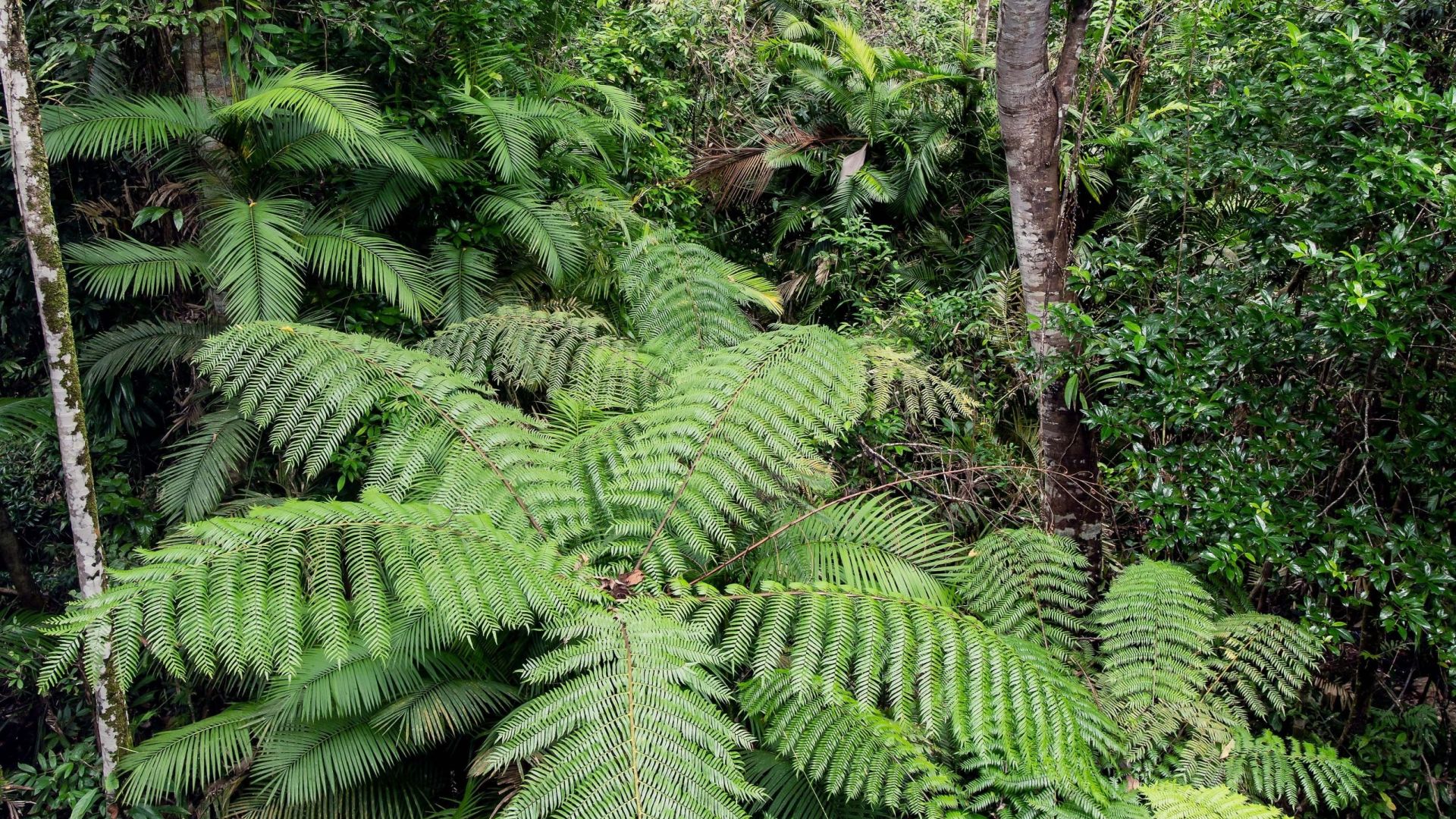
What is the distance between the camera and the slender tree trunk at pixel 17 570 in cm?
434

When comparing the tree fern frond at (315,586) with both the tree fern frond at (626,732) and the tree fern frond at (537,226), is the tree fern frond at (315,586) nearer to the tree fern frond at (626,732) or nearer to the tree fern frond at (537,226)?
the tree fern frond at (626,732)

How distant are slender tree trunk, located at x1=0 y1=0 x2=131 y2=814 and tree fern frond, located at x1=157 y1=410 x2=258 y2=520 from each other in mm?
509

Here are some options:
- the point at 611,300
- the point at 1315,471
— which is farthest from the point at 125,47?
the point at 1315,471

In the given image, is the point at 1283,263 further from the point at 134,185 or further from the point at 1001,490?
the point at 134,185

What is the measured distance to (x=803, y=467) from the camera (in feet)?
9.39

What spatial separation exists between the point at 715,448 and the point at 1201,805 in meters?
1.62

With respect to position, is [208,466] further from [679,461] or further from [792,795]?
[792,795]

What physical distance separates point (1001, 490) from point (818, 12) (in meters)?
5.47

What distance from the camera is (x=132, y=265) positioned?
3.84m

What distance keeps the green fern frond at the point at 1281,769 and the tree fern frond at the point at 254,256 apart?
386cm

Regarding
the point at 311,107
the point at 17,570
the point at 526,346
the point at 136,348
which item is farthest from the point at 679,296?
the point at 17,570

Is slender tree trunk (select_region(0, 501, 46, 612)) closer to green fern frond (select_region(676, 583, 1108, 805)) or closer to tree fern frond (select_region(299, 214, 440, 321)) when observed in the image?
tree fern frond (select_region(299, 214, 440, 321))

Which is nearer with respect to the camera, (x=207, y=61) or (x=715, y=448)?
(x=715, y=448)

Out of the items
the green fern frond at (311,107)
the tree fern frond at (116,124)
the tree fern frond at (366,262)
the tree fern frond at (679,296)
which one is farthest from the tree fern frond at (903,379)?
the tree fern frond at (116,124)
